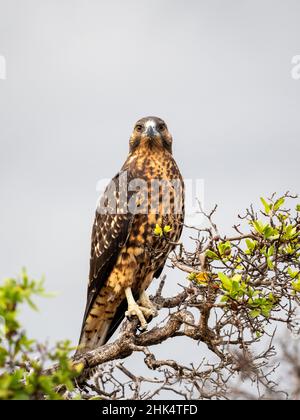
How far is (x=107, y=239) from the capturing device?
7.75 m

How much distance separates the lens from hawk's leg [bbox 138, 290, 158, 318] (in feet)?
24.0

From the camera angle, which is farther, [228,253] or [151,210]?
[151,210]

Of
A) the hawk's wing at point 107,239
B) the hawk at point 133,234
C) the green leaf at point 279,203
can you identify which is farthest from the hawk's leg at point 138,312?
the green leaf at point 279,203

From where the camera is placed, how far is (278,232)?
546 centimetres

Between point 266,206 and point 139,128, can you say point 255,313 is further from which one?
point 139,128

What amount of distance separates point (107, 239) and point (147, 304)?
813mm

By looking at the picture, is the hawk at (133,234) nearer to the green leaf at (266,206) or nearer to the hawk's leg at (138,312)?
the hawk's leg at (138,312)

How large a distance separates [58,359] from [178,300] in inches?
155

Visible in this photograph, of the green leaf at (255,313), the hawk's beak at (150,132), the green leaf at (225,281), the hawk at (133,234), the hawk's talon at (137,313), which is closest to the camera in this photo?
the green leaf at (225,281)

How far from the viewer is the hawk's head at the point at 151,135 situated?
813 centimetres

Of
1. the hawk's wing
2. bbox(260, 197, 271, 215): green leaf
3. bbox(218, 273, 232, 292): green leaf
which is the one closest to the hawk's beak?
the hawk's wing

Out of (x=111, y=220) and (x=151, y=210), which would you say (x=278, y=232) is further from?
(x=111, y=220)
